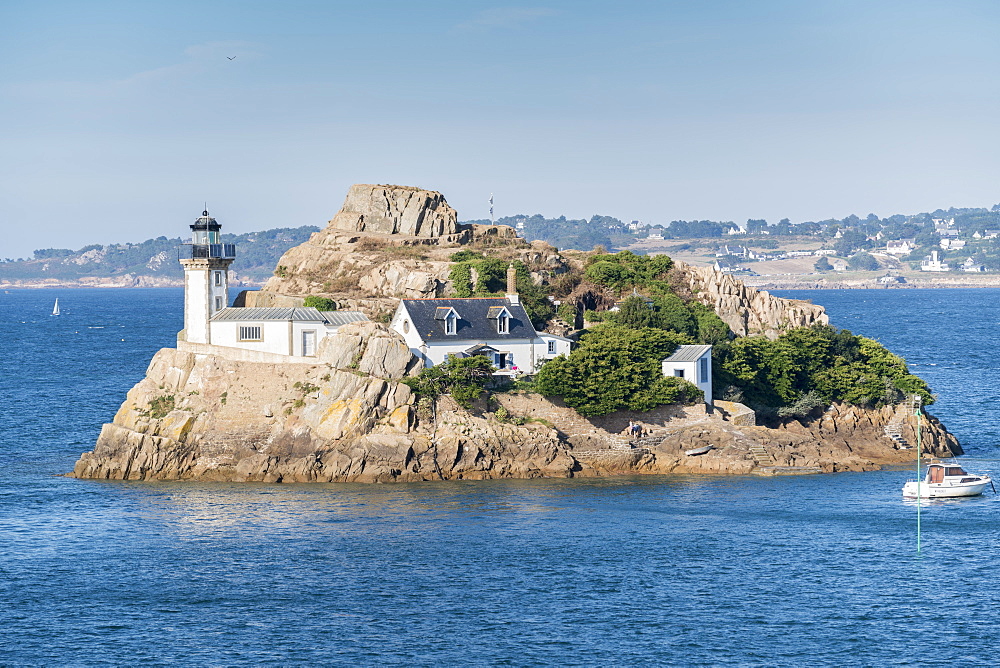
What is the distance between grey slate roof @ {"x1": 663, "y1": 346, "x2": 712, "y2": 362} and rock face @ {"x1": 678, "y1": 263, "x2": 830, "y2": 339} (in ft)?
41.6

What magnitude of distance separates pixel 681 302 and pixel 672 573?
133 ft

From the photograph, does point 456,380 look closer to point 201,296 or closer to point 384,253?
point 201,296

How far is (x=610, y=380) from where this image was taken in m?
78.4

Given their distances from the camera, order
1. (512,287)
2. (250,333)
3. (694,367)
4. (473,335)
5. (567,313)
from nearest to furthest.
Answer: (694,367) → (473,335) → (250,333) → (512,287) → (567,313)

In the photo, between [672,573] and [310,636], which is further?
[672,573]

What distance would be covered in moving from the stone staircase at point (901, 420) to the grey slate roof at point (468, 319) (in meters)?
24.2

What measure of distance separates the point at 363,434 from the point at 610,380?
15.4 metres

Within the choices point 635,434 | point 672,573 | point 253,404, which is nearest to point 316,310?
point 253,404

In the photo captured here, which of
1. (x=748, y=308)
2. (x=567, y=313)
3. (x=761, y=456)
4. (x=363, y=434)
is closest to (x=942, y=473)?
(x=761, y=456)

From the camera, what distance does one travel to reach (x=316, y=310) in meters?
84.1

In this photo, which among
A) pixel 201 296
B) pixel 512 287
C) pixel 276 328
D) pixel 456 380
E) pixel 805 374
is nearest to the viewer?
pixel 456 380

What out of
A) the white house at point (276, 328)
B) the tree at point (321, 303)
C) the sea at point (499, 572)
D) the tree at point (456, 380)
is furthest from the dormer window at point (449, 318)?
the sea at point (499, 572)

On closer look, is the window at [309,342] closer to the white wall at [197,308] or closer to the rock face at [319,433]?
the rock face at [319,433]

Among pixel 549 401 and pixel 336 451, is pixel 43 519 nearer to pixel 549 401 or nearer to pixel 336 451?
pixel 336 451
